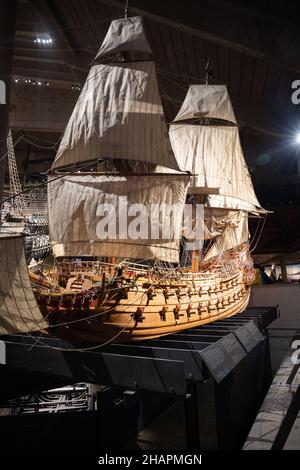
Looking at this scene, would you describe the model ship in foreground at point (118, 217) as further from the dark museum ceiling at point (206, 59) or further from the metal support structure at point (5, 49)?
the metal support structure at point (5, 49)

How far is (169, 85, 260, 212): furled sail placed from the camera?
1232 centimetres

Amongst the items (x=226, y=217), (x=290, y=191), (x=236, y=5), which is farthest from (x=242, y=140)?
(x=236, y=5)

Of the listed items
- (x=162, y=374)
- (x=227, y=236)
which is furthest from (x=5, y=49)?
(x=162, y=374)

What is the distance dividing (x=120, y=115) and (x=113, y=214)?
2276 millimetres

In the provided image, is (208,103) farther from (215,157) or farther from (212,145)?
(215,157)

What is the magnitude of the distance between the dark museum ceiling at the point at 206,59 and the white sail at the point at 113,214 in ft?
6.34

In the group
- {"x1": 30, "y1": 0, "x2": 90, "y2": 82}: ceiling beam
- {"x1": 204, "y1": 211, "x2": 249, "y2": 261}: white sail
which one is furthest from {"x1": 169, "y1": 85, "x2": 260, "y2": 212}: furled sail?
{"x1": 30, "y1": 0, "x2": 90, "y2": 82}: ceiling beam

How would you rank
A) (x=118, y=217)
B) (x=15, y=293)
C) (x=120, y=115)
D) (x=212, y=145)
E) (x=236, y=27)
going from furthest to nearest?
→ 1. (x=212, y=145)
2. (x=236, y=27)
3. (x=120, y=115)
4. (x=118, y=217)
5. (x=15, y=293)

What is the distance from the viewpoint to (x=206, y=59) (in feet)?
44.1

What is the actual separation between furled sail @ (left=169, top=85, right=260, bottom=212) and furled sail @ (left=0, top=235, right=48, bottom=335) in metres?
7.96

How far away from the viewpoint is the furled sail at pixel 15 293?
4930 millimetres

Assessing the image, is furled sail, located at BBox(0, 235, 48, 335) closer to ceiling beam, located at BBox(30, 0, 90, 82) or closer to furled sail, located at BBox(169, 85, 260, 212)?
furled sail, located at BBox(169, 85, 260, 212)
